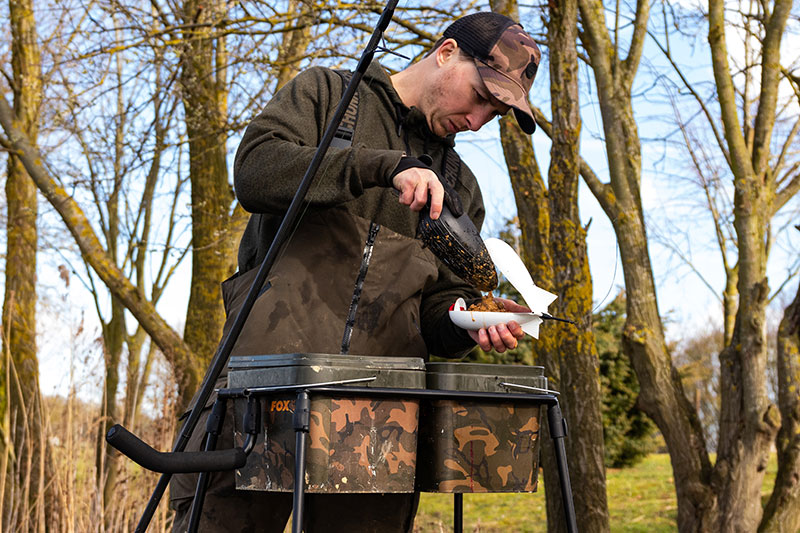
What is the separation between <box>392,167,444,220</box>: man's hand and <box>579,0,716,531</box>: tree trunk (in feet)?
13.9

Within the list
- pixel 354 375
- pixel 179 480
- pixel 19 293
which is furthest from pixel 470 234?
pixel 19 293

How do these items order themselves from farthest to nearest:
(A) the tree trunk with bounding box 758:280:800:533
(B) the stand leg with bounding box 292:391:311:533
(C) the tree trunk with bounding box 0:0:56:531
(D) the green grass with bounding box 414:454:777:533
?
(D) the green grass with bounding box 414:454:777:533
(C) the tree trunk with bounding box 0:0:56:531
(A) the tree trunk with bounding box 758:280:800:533
(B) the stand leg with bounding box 292:391:311:533

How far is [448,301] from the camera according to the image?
2352mm

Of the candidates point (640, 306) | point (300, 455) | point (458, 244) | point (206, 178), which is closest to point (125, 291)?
point (206, 178)

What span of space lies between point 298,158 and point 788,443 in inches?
192

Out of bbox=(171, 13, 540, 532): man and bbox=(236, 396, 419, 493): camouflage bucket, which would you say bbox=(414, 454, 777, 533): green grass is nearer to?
bbox=(171, 13, 540, 532): man

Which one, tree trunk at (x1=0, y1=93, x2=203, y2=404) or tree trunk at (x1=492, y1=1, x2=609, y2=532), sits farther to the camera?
tree trunk at (x1=0, y1=93, x2=203, y2=404)

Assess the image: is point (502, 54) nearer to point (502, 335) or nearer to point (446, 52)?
point (446, 52)

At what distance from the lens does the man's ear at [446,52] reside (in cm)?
220

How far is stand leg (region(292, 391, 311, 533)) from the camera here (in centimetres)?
139

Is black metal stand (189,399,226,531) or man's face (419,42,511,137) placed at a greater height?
man's face (419,42,511,137)

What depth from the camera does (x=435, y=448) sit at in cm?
165

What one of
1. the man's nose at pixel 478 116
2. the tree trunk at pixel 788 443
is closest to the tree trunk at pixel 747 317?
the tree trunk at pixel 788 443

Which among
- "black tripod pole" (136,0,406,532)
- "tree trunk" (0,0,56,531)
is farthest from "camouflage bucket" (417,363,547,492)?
"tree trunk" (0,0,56,531)
